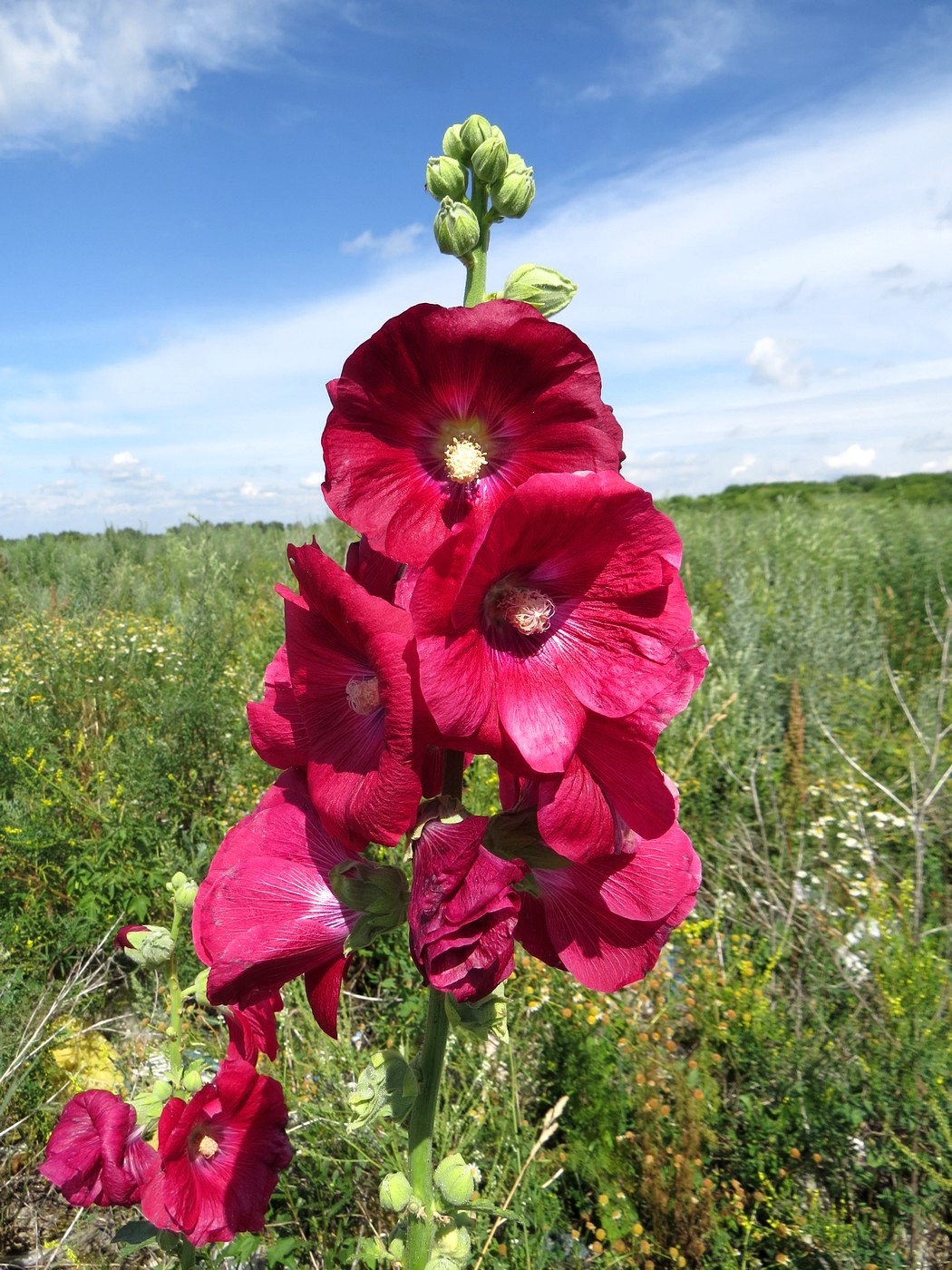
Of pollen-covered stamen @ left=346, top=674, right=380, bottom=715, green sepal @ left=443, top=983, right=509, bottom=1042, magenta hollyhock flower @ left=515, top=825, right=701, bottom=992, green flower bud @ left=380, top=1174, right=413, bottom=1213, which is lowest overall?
green flower bud @ left=380, top=1174, right=413, bottom=1213

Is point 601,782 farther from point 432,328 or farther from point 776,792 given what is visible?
point 776,792

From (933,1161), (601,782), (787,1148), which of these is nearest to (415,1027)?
(787,1148)

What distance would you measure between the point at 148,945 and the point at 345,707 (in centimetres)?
89

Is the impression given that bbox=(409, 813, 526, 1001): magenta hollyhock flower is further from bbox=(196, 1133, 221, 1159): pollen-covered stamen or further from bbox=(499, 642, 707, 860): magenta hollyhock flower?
bbox=(196, 1133, 221, 1159): pollen-covered stamen

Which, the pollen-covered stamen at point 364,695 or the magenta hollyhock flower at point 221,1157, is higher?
the pollen-covered stamen at point 364,695

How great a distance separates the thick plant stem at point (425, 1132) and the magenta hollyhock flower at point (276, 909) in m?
0.15

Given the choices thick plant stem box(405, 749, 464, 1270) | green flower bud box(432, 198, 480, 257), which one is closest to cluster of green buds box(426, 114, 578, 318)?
green flower bud box(432, 198, 480, 257)

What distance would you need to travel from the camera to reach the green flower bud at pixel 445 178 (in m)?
1.20

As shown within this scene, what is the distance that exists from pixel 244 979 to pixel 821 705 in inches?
184

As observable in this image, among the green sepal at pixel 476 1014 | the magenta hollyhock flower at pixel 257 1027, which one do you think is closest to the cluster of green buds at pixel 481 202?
the green sepal at pixel 476 1014

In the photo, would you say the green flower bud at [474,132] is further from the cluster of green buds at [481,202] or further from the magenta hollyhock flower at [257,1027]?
the magenta hollyhock flower at [257,1027]

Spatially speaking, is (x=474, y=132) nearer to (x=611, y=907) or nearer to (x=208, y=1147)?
(x=611, y=907)

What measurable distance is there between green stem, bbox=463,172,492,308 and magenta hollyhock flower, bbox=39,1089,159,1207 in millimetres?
1684

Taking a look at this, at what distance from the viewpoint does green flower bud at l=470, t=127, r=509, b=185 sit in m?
1.17
